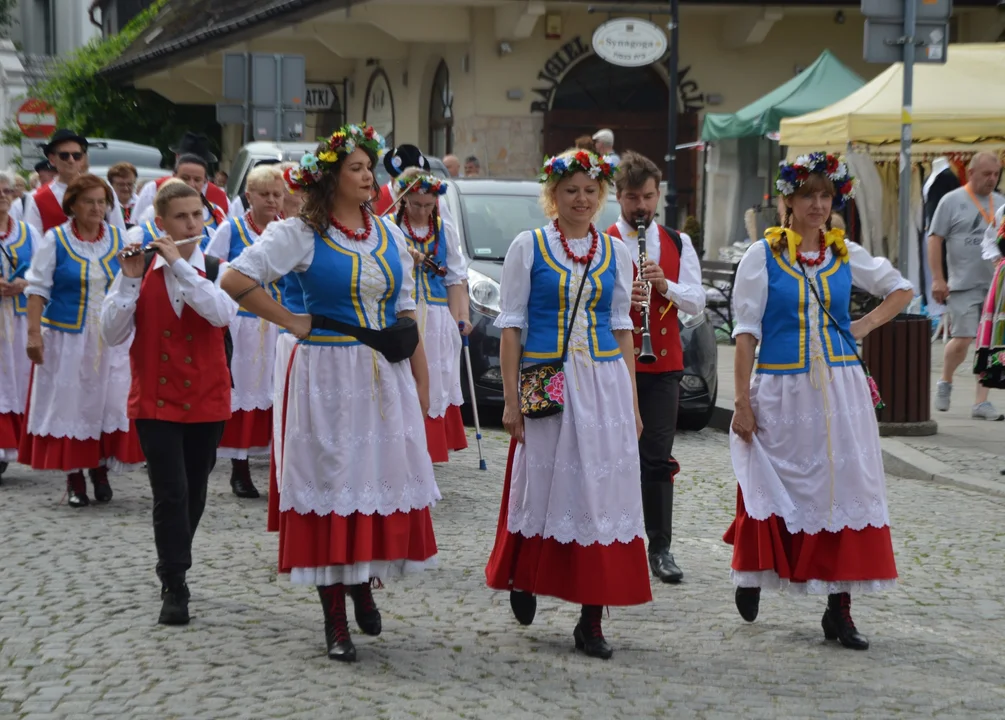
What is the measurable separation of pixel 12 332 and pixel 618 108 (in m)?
16.9

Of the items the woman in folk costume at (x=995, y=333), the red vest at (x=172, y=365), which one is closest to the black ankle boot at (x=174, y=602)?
the red vest at (x=172, y=365)

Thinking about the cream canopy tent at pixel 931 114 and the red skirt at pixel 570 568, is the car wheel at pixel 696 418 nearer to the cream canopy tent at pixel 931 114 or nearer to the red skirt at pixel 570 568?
the cream canopy tent at pixel 931 114

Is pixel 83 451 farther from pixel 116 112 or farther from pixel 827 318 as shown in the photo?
pixel 116 112

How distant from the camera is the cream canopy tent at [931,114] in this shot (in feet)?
58.1

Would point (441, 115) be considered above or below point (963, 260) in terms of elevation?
above

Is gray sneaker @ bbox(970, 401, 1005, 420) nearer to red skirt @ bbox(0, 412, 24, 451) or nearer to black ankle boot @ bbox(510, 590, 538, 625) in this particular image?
red skirt @ bbox(0, 412, 24, 451)

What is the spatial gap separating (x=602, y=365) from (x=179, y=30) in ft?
94.4

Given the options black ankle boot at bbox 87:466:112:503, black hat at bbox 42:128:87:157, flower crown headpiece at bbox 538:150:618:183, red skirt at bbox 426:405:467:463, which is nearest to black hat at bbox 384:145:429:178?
red skirt at bbox 426:405:467:463

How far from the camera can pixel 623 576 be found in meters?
6.16

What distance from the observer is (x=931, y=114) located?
58.3ft

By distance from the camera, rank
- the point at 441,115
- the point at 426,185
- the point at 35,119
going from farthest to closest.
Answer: the point at 441,115 → the point at 35,119 → the point at 426,185

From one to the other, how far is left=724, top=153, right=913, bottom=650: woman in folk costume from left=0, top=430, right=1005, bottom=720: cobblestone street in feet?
1.06

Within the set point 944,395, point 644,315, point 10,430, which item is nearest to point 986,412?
point 944,395

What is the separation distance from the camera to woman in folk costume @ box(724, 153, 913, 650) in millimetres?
6359
